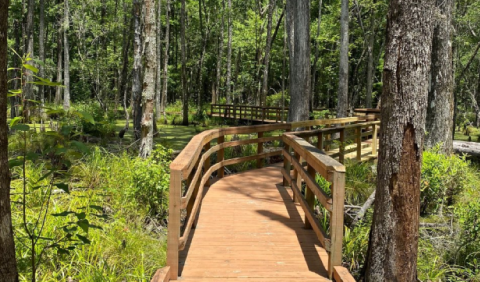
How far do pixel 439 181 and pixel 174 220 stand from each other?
622 centimetres

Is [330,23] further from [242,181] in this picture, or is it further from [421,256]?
[421,256]

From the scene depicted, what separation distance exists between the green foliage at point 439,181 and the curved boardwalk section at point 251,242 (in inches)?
116

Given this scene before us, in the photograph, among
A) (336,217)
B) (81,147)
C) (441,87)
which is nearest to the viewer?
(81,147)

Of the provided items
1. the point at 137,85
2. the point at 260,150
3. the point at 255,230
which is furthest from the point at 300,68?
the point at 255,230

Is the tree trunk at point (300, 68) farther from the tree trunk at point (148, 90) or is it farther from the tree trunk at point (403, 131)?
the tree trunk at point (403, 131)

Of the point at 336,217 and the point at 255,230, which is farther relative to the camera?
the point at 255,230

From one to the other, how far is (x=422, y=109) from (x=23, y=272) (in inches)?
184

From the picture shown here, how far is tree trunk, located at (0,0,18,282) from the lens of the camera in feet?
7.19

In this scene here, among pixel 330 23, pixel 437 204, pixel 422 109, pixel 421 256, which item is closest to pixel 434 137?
pixel 437 204

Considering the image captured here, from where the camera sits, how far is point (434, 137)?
10.0 meters

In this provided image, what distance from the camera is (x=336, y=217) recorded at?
3.76 meters

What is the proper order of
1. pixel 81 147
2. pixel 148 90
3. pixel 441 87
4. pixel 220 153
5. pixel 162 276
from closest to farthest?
1. pixel 81 147
2. pixel 162 276
3. pixel 220 153
4. pixel 148 90
5. pixel 441 87

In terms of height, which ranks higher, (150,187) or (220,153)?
(220,153)

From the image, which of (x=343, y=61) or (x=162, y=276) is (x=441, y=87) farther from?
(x=162, y=276)
